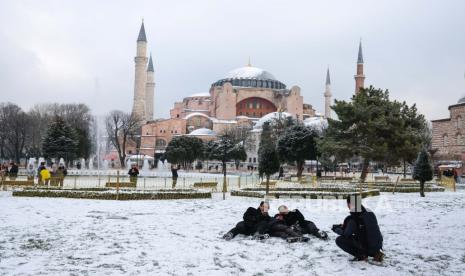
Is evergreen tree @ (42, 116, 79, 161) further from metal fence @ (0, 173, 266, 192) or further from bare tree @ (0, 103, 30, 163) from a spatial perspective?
metal fence @ (0, 173, 266, 192)

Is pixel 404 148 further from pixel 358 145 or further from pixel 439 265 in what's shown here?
pixel 439 265

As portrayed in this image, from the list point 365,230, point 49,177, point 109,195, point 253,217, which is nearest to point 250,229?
point 253,217

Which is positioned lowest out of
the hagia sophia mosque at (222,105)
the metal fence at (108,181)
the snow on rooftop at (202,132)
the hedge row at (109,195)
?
the hedge row at (109,195)

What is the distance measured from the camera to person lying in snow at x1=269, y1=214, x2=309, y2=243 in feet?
21.8

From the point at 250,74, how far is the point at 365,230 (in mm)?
70645

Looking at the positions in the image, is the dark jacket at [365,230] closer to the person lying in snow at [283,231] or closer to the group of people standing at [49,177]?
the person lying in snow at [283,231]

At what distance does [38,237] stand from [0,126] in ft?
145

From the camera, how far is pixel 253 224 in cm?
700

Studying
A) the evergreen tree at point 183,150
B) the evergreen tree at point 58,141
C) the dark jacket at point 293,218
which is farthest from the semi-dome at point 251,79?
the dark jacket at point 293,218

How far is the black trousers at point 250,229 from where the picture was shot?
6855mm

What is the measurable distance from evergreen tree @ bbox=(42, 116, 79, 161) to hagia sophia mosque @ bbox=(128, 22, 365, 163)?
954 inches

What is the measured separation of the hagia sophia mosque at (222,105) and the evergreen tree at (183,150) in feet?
38.9

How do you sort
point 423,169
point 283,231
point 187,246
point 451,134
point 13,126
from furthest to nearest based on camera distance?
1. point 13,126
2. point 451,134
3. point 423,169
4. point 283,231
5. point 187,246

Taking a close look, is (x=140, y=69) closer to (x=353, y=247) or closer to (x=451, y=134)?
(x=451, y=134)
